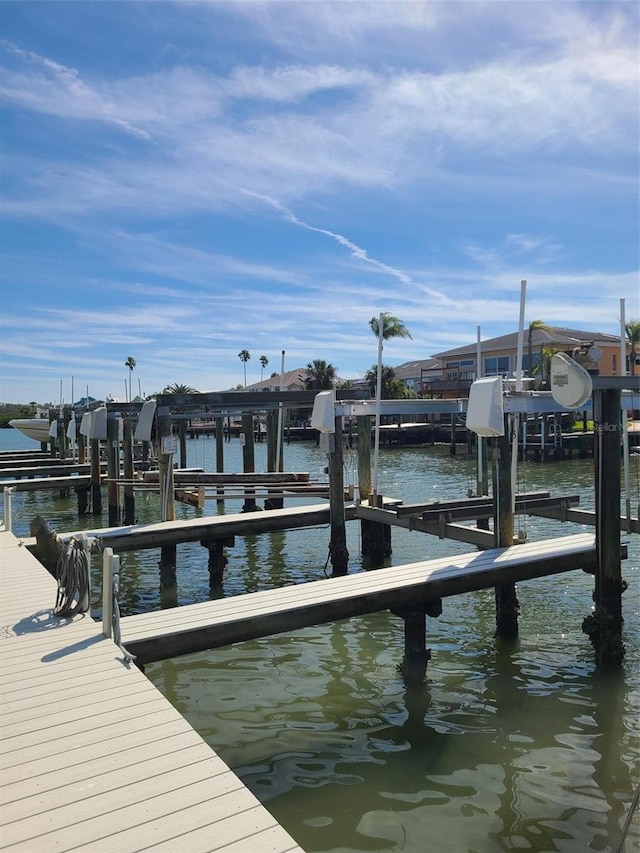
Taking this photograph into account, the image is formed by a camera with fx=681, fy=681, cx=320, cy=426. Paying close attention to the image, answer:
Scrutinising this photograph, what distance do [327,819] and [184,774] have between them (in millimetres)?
2294

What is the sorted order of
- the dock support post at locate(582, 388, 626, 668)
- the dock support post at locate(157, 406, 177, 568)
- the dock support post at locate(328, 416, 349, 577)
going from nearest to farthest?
the dock support post at locate(582, 388, 626, 668) < the dock support post at locate(328, 416, 349, 577) < the dock support post at locate(157, 406, 177, 568)

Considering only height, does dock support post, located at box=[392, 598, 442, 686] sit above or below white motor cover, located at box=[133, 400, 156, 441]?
below

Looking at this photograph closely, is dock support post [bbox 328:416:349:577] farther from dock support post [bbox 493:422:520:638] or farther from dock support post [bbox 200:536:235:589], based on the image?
dock support post [bbox 493:422:520:638]

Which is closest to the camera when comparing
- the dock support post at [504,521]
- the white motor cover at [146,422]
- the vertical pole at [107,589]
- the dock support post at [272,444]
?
the vertical pole at [107,589]

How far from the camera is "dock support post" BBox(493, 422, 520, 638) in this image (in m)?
10.5

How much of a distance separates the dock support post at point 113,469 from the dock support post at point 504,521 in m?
12.1

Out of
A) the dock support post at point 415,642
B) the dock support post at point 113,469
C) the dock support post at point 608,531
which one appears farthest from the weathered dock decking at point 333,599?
the dock support post at point 113,469

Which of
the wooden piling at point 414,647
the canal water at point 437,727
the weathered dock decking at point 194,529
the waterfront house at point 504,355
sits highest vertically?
the waterfront house at point 504,355

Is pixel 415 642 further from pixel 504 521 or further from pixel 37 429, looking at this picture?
pixel 37 429

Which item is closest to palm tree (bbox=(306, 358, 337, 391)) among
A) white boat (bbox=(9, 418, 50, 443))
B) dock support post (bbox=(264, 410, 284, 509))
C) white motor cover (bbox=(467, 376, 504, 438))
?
white boat (bbox=(9, 418, 50, 443))

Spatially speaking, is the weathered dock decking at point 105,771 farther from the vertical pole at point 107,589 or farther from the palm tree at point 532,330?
the palm tree at point 532,330

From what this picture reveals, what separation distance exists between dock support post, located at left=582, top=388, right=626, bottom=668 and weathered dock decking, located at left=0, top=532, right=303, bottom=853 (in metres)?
6.34

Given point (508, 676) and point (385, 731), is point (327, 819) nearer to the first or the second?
point (385, 731)

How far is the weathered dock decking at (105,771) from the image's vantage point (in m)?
3.78
